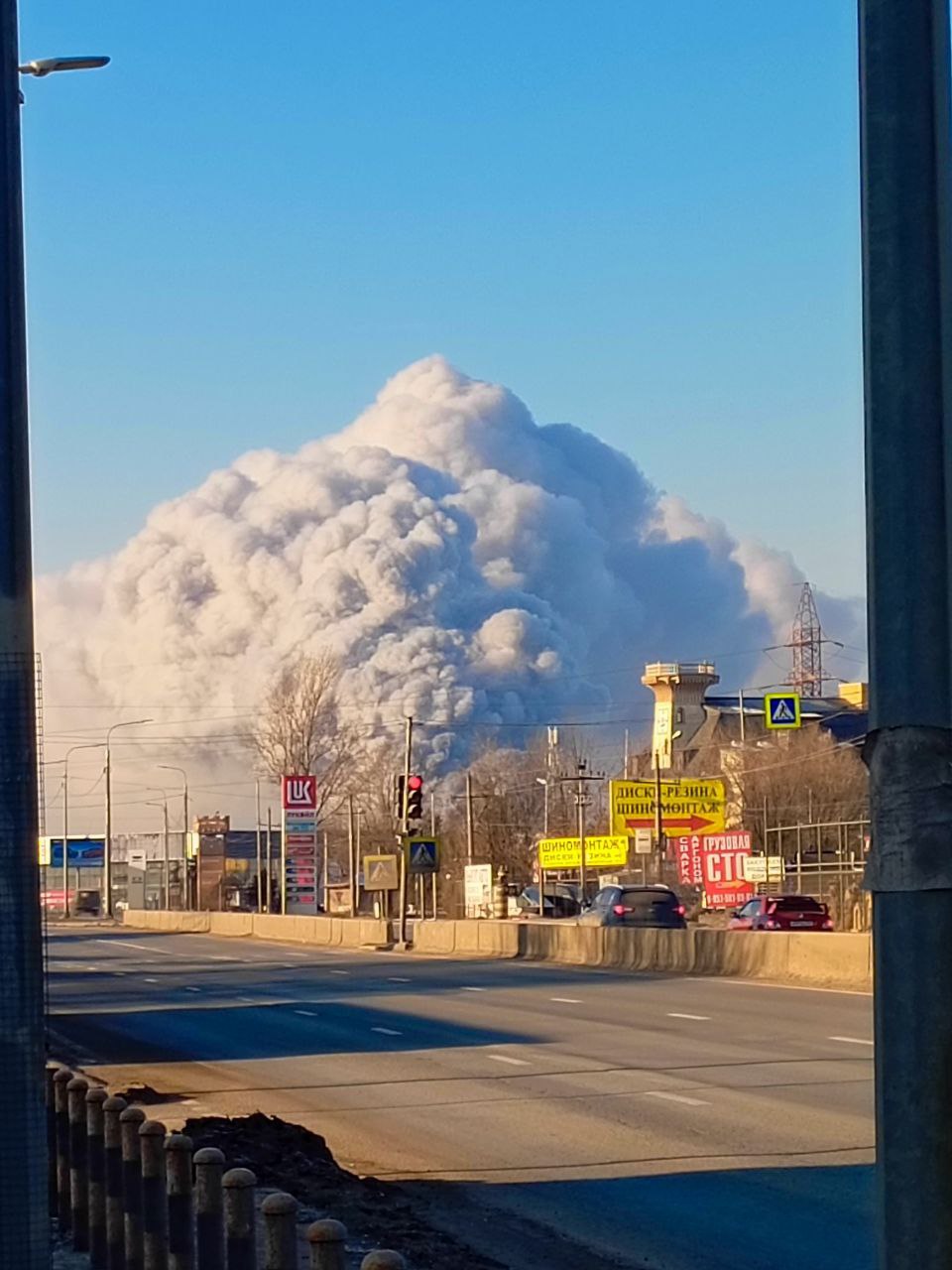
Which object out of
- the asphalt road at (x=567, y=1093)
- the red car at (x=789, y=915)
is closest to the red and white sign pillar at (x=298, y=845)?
the red car at (x=789, y=915)

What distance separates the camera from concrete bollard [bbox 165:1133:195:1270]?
7.55 metres

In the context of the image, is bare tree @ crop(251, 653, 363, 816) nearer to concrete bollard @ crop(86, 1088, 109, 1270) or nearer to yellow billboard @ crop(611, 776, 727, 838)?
yellow billboard @ crop(611, 776, 727, 838)

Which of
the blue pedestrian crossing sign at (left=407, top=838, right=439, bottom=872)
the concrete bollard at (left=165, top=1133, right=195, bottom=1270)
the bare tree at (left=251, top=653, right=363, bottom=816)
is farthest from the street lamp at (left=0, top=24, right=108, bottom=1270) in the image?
the bare tree at (left=251, top=653, right=363, bottom=816)

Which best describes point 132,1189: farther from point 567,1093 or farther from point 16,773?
point 567,1093

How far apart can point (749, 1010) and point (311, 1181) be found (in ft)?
49.3

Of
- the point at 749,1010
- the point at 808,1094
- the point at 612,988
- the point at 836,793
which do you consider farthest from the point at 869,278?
the point at 836,793

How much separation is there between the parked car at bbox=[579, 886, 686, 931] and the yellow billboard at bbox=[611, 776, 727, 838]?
32445 mm

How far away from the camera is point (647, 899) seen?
4406 centimetres

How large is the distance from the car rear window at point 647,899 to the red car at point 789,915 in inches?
101

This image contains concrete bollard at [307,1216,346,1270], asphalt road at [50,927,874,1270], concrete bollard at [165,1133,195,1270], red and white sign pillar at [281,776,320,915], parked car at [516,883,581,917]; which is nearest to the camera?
concrete bollard at [307,1216,346,1270]

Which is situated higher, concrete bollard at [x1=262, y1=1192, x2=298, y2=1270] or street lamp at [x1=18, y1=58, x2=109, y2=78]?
street lamp at [x1=18, y1=58, x2=109, y2=78]

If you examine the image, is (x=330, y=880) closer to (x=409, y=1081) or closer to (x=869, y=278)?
(x=409, y=1081)

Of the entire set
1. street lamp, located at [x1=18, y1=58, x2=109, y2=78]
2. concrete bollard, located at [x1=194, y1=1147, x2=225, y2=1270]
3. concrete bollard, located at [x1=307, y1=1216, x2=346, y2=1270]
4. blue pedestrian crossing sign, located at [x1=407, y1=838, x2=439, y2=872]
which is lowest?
blue pedestrian crossing sign, located at [x1=407, y1=838, x2=439, y2=872]

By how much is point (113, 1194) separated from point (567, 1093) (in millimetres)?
8667
